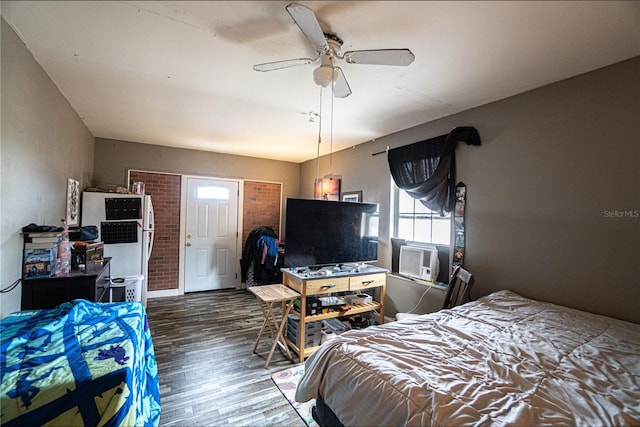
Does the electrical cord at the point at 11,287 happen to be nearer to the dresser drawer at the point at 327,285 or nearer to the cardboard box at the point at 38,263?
the cardboard box at the point at 38,263

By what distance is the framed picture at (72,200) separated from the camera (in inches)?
119

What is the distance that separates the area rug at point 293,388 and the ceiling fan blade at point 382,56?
2.39 metres

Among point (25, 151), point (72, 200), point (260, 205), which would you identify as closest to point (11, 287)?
point (25, 151)

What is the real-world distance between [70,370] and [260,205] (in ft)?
14.6

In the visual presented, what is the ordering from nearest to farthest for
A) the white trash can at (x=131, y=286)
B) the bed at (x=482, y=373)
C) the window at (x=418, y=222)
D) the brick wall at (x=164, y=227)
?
the bed at (x=482, y=373)
the window at (x=418, y=222)
the white trash can at (x=131, y=286)
the brick wall at (x=164, y=227)

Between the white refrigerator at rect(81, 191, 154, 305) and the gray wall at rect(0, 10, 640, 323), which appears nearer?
the gray wall at rect(0, 10, 640, 323)

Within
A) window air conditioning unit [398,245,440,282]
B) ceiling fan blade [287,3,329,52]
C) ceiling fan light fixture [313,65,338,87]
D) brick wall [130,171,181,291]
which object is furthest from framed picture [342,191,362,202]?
brick wall [130,171,181,291]

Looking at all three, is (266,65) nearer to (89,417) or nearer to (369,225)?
(89,417)

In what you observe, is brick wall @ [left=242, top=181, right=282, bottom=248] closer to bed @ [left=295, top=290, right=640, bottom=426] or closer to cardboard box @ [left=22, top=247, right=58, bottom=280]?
cardboard box @ [left=22, top=247, right=58, bottom=280]

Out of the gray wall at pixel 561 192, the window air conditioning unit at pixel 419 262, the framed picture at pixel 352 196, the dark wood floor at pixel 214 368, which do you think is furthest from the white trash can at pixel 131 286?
the gray wall at pixel 561 192

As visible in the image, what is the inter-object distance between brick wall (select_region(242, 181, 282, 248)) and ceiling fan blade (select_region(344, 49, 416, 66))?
4063 millimetres

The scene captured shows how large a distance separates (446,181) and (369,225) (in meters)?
1.01

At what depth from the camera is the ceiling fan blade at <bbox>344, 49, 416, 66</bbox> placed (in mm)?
1598

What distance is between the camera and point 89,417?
106cm
